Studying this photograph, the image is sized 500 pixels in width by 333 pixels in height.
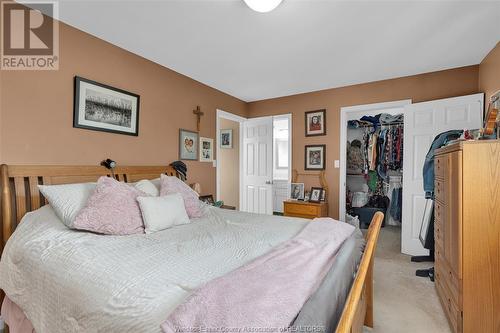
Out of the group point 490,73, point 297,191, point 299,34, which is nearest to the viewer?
point 299,34

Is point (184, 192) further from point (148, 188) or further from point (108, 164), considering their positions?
point (108, 164)

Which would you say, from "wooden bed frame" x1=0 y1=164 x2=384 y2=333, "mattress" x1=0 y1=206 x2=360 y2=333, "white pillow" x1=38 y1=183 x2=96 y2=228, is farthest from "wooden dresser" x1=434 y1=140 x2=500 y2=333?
"white pillow" x1=38 y1=183 x2=96 y2=228

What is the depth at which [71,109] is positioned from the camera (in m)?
2.15

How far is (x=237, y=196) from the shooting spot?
15.3 ft

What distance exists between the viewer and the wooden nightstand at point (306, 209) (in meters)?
3.53

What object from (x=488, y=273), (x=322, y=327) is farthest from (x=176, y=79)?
(x=488, y=273)

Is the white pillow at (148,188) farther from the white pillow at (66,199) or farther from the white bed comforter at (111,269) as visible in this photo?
the white bed comforter at (111,269)

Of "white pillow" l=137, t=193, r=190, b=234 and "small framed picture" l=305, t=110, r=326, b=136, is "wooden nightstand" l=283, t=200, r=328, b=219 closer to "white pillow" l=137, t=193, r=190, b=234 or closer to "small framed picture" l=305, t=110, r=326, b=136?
"small framed picture" l=305, t=110, r=326, b=136

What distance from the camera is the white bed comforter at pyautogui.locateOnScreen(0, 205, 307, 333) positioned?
878 mm

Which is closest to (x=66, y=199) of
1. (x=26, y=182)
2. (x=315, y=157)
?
(x=26, y=182)

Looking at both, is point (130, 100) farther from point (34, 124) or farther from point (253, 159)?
point (253, 159)

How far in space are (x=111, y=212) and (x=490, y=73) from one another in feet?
12.9

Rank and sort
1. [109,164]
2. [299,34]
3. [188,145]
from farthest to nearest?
[188,145] → [109,164] → [299,34]

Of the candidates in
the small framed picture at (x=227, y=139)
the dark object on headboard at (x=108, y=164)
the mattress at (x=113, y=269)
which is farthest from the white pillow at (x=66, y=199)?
the small framed picture at (x=227, y=139)
